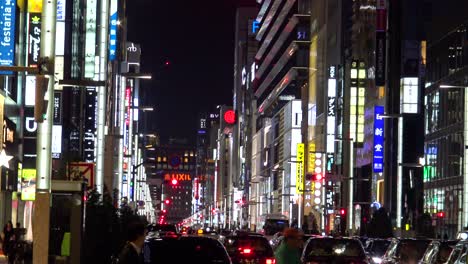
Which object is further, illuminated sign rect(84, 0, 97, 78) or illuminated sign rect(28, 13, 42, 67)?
illuminated sign rect(84, 0, 97, 78)

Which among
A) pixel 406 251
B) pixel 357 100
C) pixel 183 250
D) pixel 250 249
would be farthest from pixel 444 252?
pixel 357 100

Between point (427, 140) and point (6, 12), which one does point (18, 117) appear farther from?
point (427, 140)

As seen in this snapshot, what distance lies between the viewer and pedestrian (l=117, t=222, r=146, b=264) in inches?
477

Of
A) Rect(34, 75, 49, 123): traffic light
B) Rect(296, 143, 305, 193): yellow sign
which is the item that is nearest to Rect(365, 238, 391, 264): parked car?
Rect(34, 75, 49, 123): traffic light

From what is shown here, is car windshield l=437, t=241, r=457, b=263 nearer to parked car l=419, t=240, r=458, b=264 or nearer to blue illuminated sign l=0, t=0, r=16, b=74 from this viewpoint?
parked car l=419, t=240, r=458, b=264

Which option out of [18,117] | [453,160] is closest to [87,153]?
[18,117]

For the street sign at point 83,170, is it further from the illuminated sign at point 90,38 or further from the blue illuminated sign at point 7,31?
the illuminated sign at point 90,38

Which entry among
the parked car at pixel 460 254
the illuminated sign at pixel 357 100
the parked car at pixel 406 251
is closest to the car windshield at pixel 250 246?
the parked car at pixel 406 251

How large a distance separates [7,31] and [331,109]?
225ft

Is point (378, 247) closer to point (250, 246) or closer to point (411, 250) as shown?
point (411, 250)

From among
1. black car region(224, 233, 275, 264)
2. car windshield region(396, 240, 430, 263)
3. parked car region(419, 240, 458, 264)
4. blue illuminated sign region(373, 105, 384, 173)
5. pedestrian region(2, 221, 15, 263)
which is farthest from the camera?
blue illuminated sign region(373, 105, 384, 173)

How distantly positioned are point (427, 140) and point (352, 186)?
10.0 m

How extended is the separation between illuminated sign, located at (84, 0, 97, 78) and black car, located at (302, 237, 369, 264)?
31496 mm

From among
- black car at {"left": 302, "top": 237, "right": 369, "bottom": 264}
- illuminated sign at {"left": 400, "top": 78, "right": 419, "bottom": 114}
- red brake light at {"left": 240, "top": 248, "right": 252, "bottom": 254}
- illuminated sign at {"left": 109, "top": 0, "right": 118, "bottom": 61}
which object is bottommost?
red brake light at {"left": 240, "top": 248, "right": 252, "bottom": 254}
